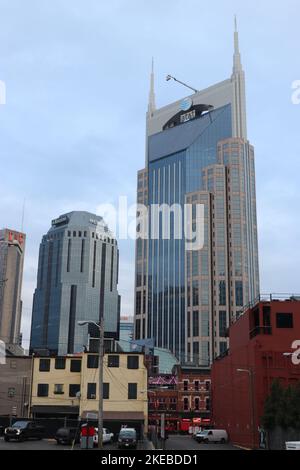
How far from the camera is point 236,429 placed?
6662 centimetres

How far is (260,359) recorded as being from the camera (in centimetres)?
5806

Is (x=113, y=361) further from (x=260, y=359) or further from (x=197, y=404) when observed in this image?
(x=197, y=404)

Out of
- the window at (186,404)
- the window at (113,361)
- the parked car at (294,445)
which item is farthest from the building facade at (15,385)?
the window at (186,404)

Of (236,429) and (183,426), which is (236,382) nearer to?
(236,429)

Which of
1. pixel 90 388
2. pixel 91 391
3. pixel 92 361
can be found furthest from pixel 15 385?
pixel 92 361

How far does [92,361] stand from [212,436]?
17.7 metres

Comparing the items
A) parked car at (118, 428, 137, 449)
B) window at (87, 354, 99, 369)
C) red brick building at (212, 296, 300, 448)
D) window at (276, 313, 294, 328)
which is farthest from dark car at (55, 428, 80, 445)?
window at (276, 313, 294, 328)

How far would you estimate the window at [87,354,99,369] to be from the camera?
71075 mm

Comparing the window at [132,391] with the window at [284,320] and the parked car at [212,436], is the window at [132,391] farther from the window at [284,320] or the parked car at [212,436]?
the window at [284,320]

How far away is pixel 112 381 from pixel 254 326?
19.6 m

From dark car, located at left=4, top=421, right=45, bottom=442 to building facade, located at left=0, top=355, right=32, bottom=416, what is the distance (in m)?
19.9

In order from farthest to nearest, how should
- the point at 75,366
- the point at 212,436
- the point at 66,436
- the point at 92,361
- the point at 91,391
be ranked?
the point at 75,366
the point at 92,361
the point at 91,391
the point at 212,436
the point at 66,436

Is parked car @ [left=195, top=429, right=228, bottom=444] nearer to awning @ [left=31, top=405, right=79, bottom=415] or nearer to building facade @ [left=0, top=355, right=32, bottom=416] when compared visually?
awning @ [left=31, top=405, right=79, bottom=415]

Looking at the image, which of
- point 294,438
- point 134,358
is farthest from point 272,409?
point 134,358
